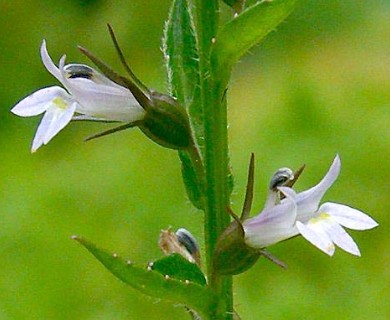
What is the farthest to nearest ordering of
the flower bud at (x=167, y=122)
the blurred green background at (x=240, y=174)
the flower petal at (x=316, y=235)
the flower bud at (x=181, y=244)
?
the blurred green background at (x=240, y=174), the flower bud at (x=181, y=244), the flower bud at (x=167, y=122), the flower petal at (x=316, y=235)

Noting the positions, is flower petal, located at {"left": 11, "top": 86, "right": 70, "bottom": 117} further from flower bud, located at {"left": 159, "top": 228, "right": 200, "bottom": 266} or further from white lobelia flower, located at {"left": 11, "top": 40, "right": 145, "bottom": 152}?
flower bud, located at {"left": 159, "top": 228, "right": 200, "bottom": 266}

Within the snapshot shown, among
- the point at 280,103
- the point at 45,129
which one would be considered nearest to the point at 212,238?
the point at 45,129

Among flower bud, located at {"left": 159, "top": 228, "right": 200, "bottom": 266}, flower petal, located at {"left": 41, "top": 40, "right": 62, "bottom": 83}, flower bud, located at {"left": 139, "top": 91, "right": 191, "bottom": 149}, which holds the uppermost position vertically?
flower petal, located at {"left": 41, "top": 40, "right": 62, "bottom": 83}

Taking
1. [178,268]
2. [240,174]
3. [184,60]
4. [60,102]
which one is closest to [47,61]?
[60,102]

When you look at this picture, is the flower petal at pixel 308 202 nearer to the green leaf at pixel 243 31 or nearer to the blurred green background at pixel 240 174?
the green leaf at pixel 243 31

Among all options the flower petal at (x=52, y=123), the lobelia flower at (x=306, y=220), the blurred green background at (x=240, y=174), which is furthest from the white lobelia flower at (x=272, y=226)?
the blurred green background at (x=240, y=174)

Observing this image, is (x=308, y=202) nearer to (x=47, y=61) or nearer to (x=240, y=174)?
(x=47, y=61)

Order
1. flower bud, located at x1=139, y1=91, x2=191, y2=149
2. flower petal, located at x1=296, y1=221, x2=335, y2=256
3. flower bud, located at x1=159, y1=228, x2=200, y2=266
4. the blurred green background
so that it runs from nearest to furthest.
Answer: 1. flower petal, located at x1=296, y1=221, x2=335, y2=256
2. flower bud, located at x1=139, y1=91, x2=191, y2=149
3. flower bud, located at x1=159, y1=228, x2=200, y2=266
4. the blurred green background

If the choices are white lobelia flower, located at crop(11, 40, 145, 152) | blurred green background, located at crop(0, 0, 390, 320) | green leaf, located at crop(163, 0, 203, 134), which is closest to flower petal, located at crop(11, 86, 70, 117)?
white lobelia flower, located at crop(11, 40, 145, 152)
